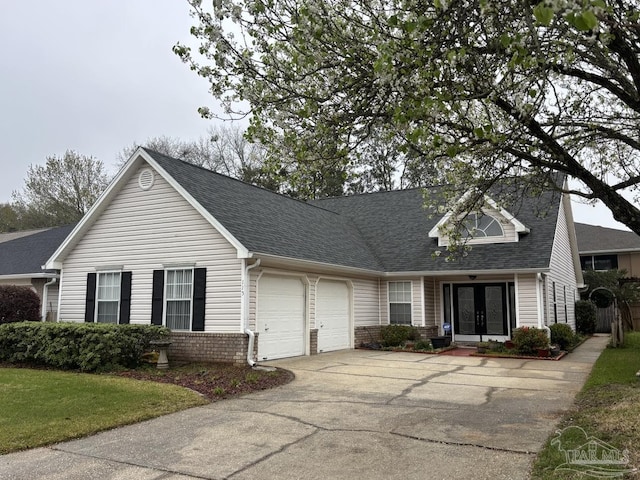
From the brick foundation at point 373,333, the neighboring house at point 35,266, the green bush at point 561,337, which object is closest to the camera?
the green bush at point 561,337

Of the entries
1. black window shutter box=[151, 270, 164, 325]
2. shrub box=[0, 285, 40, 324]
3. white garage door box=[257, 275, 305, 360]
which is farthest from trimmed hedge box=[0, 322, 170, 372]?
shrub box=[0, 285, 40, 324]

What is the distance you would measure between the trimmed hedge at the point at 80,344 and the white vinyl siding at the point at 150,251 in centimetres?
168

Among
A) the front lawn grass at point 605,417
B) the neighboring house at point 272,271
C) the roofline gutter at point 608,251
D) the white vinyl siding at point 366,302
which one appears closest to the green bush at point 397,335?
the neighboring house at point 272,271

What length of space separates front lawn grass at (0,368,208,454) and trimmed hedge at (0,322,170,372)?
0.73 m

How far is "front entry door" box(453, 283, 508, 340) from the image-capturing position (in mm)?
18172

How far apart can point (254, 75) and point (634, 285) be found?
75.2 ft

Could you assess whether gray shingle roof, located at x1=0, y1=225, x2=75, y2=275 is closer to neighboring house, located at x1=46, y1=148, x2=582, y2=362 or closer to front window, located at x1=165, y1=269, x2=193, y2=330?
neighboring house, located at x1=46, y1=148, x2=582, y2=362

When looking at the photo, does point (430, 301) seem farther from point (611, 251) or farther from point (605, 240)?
point (605, 240)

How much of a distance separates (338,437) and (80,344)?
25.4ft

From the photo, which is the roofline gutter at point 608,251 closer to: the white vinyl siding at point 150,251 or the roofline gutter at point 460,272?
the roofline gutter at point 460,272

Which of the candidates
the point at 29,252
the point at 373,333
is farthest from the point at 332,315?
the point at 29,252

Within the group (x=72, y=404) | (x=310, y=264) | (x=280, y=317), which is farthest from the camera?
A: (x=310, y=264)

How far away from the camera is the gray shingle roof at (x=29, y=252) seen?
1898 cm

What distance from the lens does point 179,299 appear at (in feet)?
43.8
